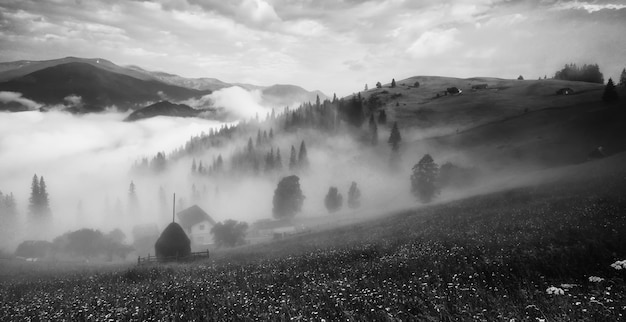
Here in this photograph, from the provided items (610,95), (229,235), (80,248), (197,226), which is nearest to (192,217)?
(197,226)

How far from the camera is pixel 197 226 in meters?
102

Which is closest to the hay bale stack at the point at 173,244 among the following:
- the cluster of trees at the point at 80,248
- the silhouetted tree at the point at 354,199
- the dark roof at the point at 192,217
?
the cluster of trees at the point at 80,248

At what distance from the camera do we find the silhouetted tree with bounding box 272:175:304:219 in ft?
391

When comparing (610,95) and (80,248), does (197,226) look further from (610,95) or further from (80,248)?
(610,95)

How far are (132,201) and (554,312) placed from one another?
204 meters

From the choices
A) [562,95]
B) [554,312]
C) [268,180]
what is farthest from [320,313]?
[562,95]

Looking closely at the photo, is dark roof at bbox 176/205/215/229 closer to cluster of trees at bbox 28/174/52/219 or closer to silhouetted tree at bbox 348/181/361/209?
silhouetted tree at bbox 348/181/361/209

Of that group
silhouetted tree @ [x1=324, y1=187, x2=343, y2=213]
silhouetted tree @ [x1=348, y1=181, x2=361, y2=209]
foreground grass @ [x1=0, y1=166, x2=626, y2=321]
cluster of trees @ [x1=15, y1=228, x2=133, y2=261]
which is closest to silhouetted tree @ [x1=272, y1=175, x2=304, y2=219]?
silhouetted tree @ [x1=324, y1=187, x2=343, y2=213]

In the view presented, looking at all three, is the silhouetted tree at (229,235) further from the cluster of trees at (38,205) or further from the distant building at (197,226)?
the cluster of trees at (38,205)

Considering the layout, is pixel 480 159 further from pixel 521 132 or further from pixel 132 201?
pixel 132 201

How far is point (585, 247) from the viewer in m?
13.9

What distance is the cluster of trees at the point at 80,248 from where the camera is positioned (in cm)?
Answer: 8506

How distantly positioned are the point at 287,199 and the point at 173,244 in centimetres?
6980

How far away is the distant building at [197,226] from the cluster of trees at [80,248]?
17020 millimetres
